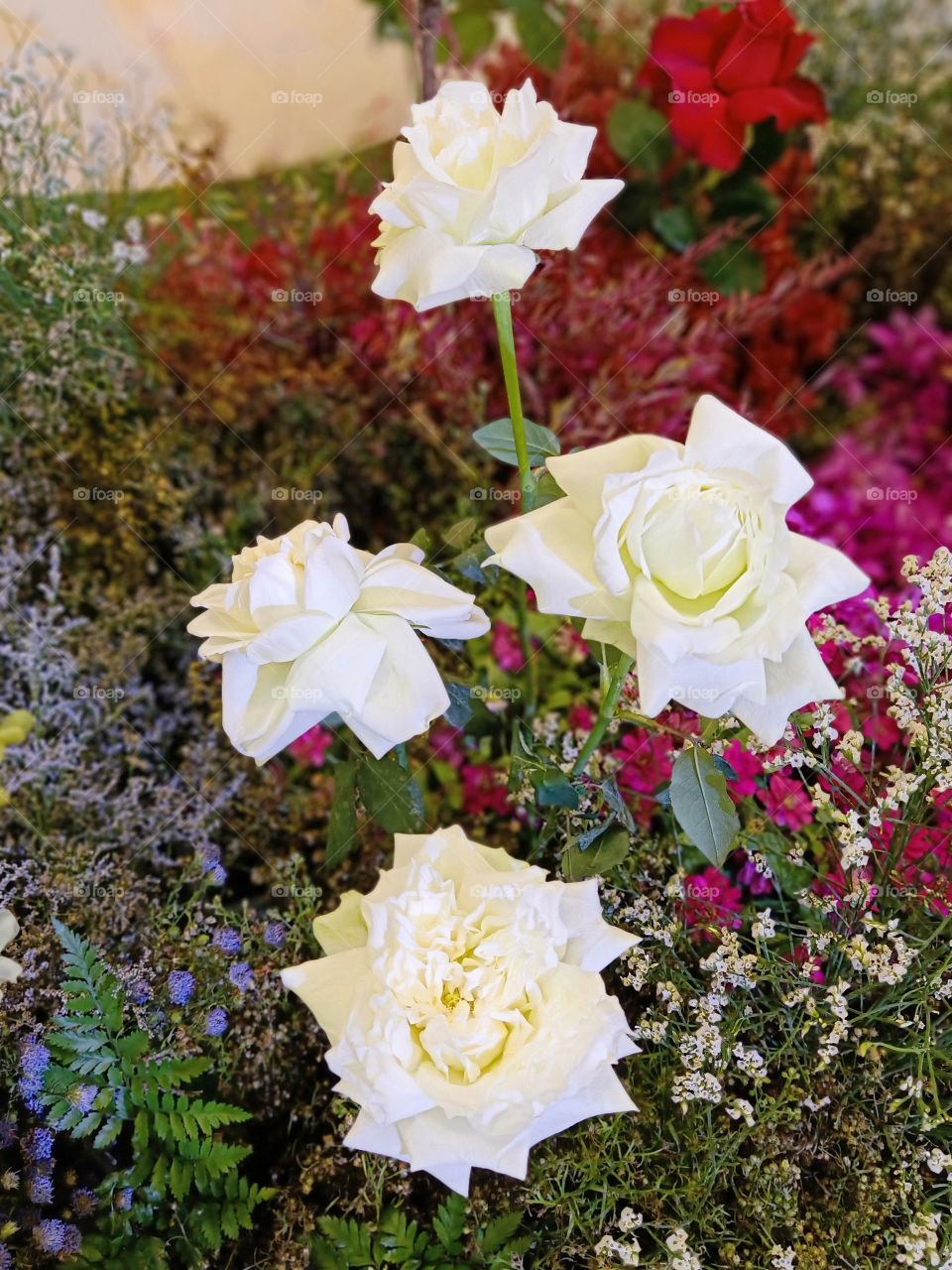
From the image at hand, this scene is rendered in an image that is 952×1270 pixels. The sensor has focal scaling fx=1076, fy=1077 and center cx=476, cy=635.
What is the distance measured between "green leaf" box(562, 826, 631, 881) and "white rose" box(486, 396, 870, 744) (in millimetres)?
125

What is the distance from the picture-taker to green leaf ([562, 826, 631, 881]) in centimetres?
58

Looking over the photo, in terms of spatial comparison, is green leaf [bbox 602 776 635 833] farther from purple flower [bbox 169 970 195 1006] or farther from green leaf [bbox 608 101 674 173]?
green leaf [bbox 608 101 674 173]

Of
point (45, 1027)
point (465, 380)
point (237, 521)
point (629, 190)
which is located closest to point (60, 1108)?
point (45, 1027)

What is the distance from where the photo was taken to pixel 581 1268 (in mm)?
631

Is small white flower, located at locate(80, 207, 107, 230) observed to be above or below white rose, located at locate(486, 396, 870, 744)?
above

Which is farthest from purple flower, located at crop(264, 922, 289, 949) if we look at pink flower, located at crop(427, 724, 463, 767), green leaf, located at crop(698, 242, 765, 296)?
green leaf, located at crop(698, 242, 765, 296)

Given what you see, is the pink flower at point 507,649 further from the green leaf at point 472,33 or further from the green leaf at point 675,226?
the green leaf at point 472,33

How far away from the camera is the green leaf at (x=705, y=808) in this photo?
54 centimetres

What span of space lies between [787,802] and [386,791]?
260 mm

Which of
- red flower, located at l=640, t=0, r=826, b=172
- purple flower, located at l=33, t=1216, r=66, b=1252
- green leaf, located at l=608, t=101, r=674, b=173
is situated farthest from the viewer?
green leaf, located at l=608, t=101, r=674, b=173

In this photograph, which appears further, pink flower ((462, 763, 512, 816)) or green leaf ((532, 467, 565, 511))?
pink flower ((462, 763, 512, 816))

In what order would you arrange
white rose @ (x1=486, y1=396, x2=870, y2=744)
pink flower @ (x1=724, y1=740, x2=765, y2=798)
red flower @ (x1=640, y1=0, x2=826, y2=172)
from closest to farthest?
white rose @ (x1=486, y1=396, x2=870, y2=744), pink flower @ (x1=724, y1=740, x2=765, y2=798), red flower @ (x1=640, y1=0, x2=826, y2=172)

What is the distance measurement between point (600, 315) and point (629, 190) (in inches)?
9.1

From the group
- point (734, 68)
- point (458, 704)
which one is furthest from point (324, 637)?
point (734, 68)
